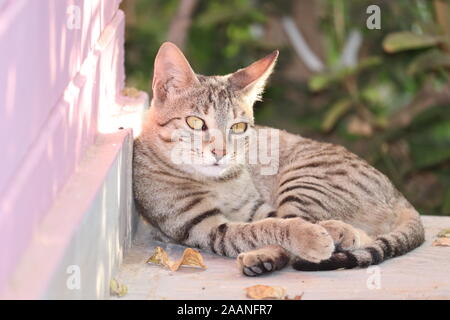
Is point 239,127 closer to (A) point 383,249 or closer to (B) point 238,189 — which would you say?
(B) point 238,189

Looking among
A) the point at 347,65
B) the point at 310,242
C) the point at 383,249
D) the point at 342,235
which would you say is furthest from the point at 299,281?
the point at 347,65

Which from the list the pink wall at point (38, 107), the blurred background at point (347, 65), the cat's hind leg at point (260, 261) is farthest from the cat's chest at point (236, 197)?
the blurred background at point (347, 65)

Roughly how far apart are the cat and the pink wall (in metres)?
0.53

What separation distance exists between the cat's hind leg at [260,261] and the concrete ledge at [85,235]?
49 centimetres

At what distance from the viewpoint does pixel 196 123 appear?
3.47m

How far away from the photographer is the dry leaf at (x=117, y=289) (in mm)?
2748

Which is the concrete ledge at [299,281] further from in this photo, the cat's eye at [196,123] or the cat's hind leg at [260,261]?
the cat's eye at [196,123]

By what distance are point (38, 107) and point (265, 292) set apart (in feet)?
3.61

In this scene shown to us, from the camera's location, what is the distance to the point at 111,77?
3.70 metres

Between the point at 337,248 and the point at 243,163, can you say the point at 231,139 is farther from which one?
the point at 337,248
